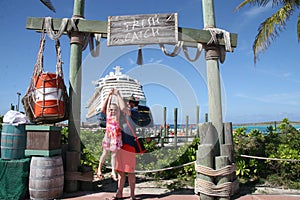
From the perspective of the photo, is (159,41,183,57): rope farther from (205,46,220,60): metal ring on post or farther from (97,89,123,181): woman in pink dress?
(97,89,123,181): woman in pink dress

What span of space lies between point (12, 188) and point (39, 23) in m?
2.59

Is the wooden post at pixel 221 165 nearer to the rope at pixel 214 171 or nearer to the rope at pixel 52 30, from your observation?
the rope at pixel 214 171

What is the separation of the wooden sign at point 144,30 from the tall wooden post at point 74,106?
1.94ft

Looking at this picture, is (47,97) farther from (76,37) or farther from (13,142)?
(76,37)

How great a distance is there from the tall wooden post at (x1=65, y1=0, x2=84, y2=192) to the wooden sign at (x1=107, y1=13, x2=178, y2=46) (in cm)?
59

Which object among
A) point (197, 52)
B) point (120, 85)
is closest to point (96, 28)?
point (120, 85)

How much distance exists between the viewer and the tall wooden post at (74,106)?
3.93 m

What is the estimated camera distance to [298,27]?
8133 mm

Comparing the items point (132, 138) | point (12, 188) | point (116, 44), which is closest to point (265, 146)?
point (132, 138)

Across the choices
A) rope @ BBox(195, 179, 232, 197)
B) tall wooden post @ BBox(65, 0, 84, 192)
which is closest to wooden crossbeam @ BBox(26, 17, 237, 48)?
tall wooden post @ BBox(65, 0, 84, 192)

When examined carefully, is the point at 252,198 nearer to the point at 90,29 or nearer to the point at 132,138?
the point at 132,138

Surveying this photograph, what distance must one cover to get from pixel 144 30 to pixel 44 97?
1881 mm

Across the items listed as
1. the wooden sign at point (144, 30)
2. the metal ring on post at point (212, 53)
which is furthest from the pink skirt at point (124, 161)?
the metal ring on post at point (212, 53)

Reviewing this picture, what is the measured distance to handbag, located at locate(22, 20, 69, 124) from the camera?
3678 millimetres
